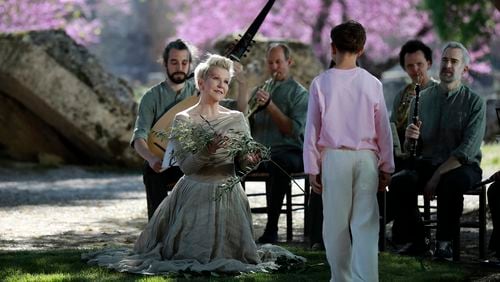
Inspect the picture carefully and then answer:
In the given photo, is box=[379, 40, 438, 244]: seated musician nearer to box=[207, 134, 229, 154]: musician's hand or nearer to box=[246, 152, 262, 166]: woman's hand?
box=[246, 152, 262, 166]: woman's hand

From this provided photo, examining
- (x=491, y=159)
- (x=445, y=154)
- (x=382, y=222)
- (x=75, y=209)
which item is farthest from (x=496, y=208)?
(x=491, y=159)

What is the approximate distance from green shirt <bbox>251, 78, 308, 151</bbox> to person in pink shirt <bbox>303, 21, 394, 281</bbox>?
9.48ft

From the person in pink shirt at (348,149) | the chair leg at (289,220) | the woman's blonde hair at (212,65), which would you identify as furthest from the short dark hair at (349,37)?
the chair leg at (289,220)

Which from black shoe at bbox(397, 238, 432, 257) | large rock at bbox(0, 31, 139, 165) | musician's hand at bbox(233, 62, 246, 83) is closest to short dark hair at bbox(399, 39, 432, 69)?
musician's hand at bbox(233, 62, 246, 83)

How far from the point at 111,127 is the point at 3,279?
8052 mm

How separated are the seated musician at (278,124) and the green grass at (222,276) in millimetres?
1311

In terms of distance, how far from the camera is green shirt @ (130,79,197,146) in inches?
336

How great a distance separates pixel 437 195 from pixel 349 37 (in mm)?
2009

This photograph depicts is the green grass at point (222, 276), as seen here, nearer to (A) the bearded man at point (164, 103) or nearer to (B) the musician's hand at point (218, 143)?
(B) the musician's hand at point (218, 143)

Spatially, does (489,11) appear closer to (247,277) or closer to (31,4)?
(31,4)

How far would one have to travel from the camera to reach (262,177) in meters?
8.91

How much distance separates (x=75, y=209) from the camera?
11328 millimetres

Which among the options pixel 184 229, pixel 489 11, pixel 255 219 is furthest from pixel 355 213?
pixel 489 11

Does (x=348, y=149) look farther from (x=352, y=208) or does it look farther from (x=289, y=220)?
(x=289, y=220)
